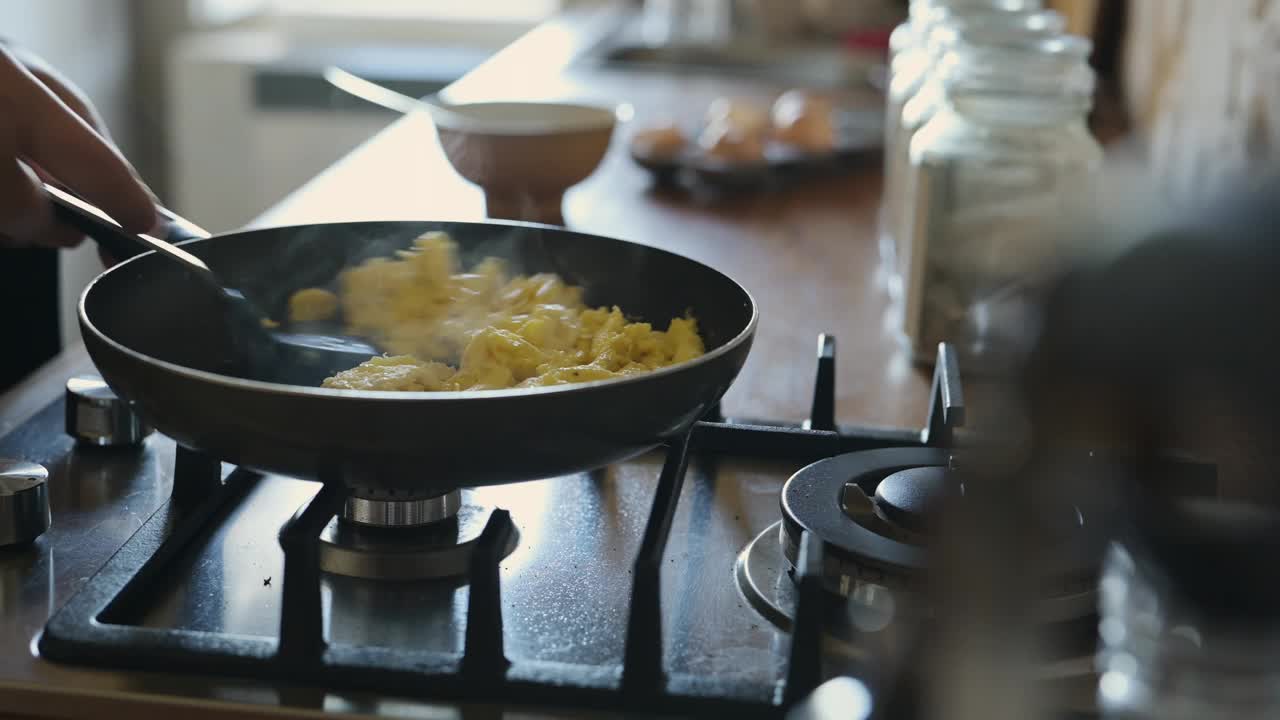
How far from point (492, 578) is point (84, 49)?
3.90 meters

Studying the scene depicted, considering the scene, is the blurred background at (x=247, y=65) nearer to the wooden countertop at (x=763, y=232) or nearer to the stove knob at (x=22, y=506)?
the wooden countertop at (x=763, y=232)

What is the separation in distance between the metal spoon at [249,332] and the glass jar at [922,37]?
66 cm

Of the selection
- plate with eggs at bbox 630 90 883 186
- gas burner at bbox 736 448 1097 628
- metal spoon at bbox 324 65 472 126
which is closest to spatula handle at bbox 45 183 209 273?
gas burner at bbox 736 448 1097 628

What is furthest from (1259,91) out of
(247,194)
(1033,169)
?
(247,194)

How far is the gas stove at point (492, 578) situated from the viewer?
639mm

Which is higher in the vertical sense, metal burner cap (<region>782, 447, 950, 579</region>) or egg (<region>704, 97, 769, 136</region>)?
egg (<region>704, 97, 769, 136</region>)

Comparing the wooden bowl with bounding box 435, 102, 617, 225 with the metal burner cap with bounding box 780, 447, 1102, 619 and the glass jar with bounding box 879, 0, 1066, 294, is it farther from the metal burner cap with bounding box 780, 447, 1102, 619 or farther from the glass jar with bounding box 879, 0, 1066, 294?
the metal burner cap with bounding box 780, 447, 1102, 619

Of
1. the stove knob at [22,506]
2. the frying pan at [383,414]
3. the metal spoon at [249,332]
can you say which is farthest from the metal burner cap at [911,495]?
the stove knob at [22,506]

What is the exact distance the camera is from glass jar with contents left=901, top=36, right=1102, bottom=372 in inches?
45.8

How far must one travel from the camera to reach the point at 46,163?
88 cm

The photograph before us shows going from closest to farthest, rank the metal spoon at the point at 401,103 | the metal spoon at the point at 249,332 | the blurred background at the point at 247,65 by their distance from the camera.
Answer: the metal spoon at the point at 249,332 < the metal spoon at the point at 401,103 < the blurred background at the point at 247,65

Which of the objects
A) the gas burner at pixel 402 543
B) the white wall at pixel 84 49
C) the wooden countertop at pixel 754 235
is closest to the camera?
the gas burner at pixel 402 543

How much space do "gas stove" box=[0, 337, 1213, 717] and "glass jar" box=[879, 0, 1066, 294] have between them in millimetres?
537

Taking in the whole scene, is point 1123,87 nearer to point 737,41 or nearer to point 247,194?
point 737,41
